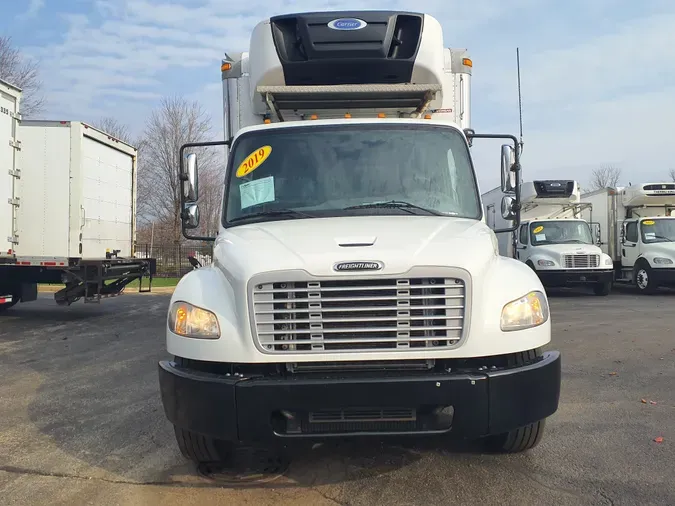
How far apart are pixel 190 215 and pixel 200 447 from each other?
2091 millimetres

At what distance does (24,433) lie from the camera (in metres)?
4.68

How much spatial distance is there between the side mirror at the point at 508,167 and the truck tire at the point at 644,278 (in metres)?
13.0

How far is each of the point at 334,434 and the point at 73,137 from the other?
951 cm

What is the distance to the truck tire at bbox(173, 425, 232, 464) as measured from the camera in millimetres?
3621

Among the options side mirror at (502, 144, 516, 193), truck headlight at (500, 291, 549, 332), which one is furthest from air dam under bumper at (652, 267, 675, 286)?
truck headlight at (500, 291, 549, 332)

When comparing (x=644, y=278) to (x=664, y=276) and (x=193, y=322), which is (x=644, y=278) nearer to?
(x=664, y=276)

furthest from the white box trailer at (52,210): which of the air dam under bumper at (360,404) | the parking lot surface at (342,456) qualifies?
the air dam under bumper at (360,404)

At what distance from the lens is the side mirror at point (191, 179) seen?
4879 mm

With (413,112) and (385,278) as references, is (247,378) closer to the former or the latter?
(385,278)

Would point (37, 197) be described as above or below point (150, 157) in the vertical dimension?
below

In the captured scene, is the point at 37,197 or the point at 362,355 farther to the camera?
the point at 37,197

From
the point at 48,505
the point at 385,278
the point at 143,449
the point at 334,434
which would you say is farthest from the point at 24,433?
the point at 385,278

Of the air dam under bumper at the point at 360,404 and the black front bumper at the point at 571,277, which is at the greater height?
the black front bumper at the point at 571,277

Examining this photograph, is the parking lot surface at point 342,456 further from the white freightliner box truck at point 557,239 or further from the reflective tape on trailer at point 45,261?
the white freightliner box truck at point 557,239
